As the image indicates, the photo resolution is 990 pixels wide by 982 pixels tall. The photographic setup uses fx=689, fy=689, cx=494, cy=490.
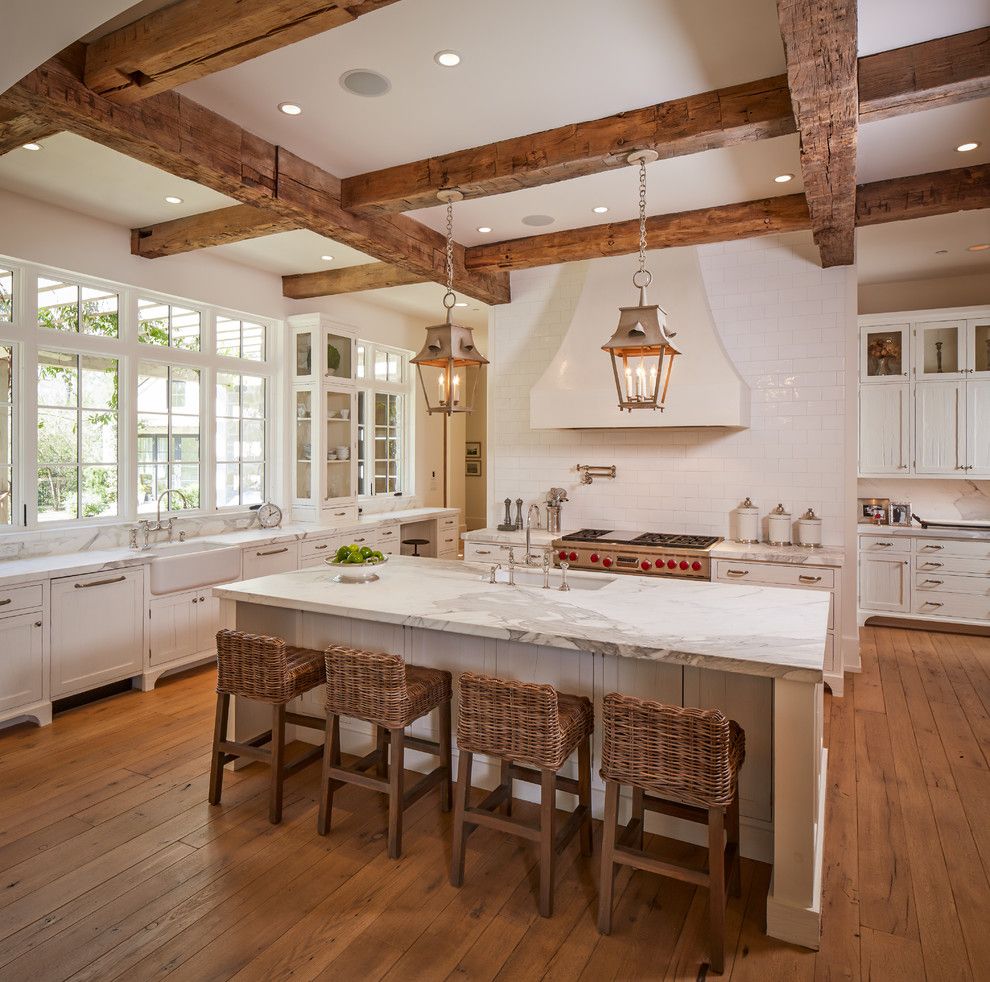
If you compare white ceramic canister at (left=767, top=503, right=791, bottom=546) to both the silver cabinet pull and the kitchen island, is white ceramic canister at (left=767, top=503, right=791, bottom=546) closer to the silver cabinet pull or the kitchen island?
the kitchen island

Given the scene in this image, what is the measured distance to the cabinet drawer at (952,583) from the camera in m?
5.61

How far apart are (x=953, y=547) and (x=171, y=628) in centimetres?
607

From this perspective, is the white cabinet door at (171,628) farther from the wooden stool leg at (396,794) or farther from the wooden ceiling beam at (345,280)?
the wooden ceiling beam at (345,280)

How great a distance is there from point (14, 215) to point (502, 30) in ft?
11.2

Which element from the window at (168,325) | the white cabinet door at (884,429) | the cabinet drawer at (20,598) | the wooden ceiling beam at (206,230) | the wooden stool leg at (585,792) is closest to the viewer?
the wooden stool leg at (585,792)

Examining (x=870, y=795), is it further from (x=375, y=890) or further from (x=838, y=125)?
(x=838, y=125)

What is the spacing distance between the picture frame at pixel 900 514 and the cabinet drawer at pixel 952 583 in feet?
1.65

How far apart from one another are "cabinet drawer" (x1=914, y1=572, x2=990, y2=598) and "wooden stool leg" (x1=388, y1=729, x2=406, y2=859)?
507 cm

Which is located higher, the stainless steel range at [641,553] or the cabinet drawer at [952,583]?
the stainless steel range at [641,553]

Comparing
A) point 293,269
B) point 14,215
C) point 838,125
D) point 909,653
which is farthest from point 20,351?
point 909,653

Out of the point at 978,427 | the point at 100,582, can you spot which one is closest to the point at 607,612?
the point at 100,582

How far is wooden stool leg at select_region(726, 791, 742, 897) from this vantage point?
2393mm

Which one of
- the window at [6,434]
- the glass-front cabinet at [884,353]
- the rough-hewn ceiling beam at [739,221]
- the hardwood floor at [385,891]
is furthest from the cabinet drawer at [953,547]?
the window at [6,434]

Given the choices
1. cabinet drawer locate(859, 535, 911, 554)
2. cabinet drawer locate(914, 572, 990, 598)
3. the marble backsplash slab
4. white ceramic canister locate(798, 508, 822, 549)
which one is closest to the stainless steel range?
white ceramic canister locate(798, 508, 822, 549)
